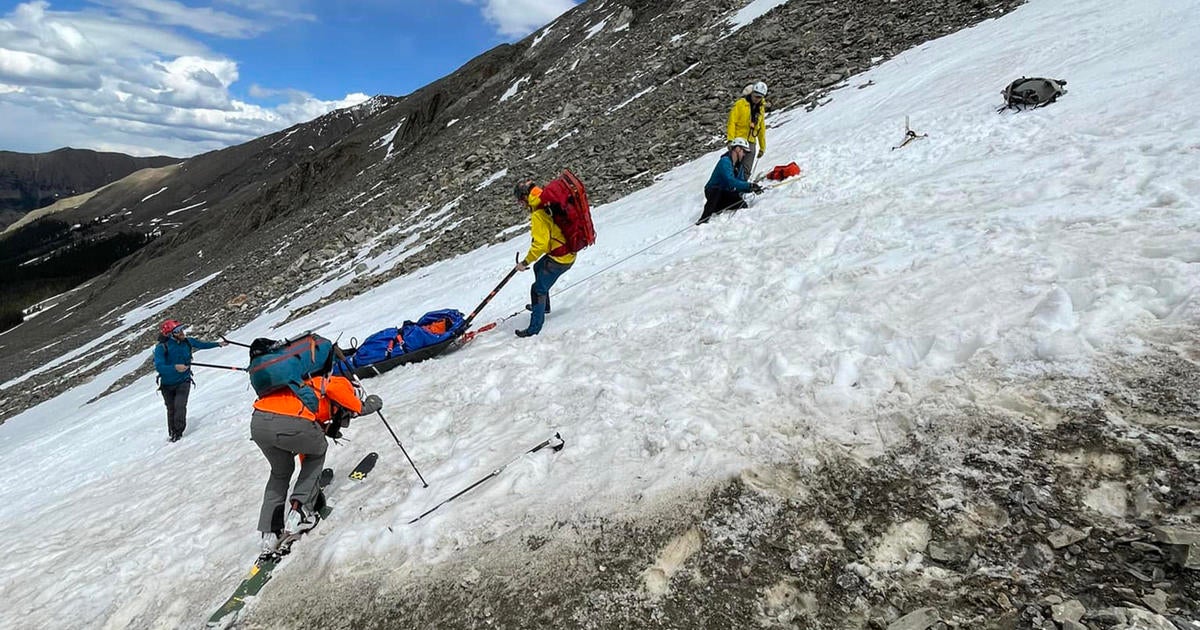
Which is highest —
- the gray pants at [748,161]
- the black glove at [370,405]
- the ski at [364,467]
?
the black glove at [370,405]

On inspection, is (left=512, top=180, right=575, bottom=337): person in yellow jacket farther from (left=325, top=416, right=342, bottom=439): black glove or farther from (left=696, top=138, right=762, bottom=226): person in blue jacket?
(left=696, top=138, right=762, bottom=226): person in blue jacket

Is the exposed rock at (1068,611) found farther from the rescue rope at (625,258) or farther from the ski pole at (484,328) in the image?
the rescue rope at (625,258)

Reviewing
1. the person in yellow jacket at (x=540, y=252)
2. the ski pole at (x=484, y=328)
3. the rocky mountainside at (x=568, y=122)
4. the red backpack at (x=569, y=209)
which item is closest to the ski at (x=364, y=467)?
the person in yellow jacket at (x=540, y=252)

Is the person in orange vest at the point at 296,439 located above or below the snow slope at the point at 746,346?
above

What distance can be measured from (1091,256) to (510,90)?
46.7 m

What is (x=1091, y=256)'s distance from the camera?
5.16 m

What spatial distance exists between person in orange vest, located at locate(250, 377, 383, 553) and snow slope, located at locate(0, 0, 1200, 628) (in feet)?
1.10

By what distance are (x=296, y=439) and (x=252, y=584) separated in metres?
1.20

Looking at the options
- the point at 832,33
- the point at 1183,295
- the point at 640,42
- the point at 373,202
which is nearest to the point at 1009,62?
the point at 832,33

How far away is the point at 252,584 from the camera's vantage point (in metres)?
4.69

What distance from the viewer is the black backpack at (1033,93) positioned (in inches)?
387

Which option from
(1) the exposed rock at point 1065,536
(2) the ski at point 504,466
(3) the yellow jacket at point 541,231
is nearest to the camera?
(1) the exposed rock at point 1065,536

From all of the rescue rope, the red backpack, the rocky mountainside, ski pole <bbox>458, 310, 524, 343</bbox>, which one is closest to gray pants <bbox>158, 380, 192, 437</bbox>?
ski pole <bbox>458, 310, 524, 343</bbox>

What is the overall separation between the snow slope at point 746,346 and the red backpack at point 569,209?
3.70 feet
